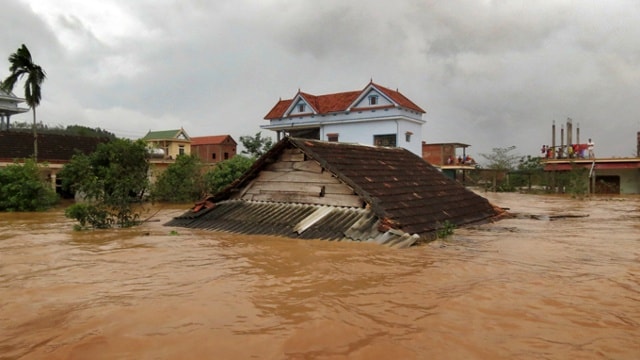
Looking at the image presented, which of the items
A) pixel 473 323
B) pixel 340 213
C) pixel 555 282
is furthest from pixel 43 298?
pixel 555 282

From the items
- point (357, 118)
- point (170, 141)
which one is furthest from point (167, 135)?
point (357, 118)

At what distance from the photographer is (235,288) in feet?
21.6

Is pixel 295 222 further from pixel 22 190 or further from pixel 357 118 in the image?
pixel 357 118

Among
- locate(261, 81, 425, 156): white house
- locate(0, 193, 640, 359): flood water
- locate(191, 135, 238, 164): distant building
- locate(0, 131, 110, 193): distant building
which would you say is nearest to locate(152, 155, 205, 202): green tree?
locate(0, 131, 110, 193): distant building

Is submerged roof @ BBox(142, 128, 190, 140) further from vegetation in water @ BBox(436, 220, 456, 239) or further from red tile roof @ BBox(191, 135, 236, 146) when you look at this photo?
vegetation in water @ BBox(436, 220, 456, 239)

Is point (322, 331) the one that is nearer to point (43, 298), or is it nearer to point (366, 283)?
point (366, 283)

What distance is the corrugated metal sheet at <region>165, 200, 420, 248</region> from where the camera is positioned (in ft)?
30.5

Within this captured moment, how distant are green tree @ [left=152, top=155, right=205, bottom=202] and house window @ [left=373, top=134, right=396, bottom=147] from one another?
44.6 feet

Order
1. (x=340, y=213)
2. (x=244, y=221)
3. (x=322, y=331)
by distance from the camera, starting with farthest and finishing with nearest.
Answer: (x=244, y=221) < (x=340, y=213) < (x=322, y=331)

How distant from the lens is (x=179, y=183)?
2550 centimetres

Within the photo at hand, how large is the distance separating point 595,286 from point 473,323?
8.64 ft

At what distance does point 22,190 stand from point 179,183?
721cm

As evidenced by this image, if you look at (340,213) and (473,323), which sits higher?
(340,213)

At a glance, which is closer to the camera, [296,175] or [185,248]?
[185,248]
